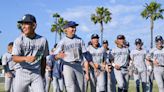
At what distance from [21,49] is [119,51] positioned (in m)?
7.76

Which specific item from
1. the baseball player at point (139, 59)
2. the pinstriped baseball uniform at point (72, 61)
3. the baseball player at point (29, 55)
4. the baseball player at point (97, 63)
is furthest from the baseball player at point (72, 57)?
the baseball player at point (139, 59)

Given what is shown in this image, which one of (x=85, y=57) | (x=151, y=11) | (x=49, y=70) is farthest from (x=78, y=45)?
(x=151, y=11)

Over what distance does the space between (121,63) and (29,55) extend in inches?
Result: 301

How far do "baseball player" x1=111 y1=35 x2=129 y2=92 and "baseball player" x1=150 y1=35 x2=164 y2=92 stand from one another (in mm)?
1000

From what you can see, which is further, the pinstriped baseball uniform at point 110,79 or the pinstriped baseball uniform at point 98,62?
the pinstriped baseball uniform at point 110,79

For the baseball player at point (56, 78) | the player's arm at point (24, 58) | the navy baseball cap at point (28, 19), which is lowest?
the baseball player at point (56, 78)

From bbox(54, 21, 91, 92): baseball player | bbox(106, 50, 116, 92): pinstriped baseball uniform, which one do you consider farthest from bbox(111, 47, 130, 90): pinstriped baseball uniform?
bbox(54, 21, 91, 92): baseball player

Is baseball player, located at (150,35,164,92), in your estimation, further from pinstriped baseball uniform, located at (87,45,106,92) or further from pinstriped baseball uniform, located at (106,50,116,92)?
pinstriped baseball uniform, located at (87,45,106,92)

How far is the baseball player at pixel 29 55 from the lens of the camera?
360 inches

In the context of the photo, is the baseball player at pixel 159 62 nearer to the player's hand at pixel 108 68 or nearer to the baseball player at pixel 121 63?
the baseball player at pixel 121 63

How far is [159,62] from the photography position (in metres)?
16.6

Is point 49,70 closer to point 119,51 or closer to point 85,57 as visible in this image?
point 119,51

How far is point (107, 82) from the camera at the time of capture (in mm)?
17125

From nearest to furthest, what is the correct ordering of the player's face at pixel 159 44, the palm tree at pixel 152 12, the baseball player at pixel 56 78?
the player's face at pixel 159 44, the baseball player at pixel 56 78, the palm tree at pixel 152 12
